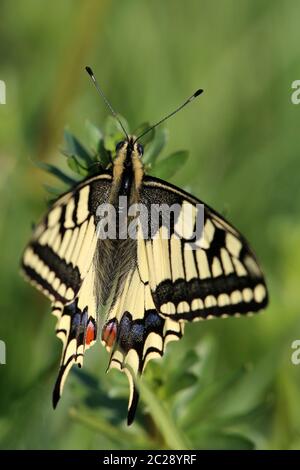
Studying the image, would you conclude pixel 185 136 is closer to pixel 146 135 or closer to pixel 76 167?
pixel 146 135

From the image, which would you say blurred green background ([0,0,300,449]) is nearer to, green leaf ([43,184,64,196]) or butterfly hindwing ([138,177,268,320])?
butterfly hindwing ([138,177,268,320])

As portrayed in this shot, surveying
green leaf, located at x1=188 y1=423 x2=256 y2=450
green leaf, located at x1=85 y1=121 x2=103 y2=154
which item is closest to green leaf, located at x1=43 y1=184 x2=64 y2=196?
green leaf, located at x1=85 y1=121 x2=103 y2=154

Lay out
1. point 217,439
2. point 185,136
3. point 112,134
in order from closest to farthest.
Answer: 1. point 112,134
2. point 217,439
3. point 185,136

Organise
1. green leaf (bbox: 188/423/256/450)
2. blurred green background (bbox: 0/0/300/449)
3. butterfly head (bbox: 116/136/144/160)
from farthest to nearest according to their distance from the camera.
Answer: blurred green background (bbox: 0/0/300/449), green leaf (bbox: 188/423/256/450), butterfly head (bbox: 116/136/144/160)

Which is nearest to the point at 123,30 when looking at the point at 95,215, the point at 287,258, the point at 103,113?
the point at 103,113

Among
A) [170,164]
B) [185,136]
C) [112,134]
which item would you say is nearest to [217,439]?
[170,164]

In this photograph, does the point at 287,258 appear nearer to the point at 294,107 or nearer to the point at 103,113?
the point at 294,107

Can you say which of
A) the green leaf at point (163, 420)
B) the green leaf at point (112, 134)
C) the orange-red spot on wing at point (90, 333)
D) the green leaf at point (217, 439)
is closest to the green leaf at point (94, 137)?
the green leaf at point (112, 134)
